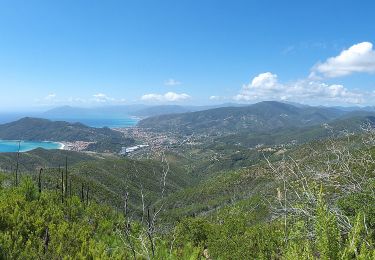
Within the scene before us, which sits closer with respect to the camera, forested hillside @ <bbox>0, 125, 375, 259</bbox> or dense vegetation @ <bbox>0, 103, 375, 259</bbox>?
forested hillside @ <bbox>0, 125, 375, 259</bbox>

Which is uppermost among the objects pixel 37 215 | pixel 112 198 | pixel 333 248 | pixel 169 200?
pixel 333 248

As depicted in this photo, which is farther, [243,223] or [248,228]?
[243,223]

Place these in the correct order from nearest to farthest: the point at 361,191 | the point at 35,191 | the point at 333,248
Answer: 1. the point at 333,248
2. the point at 361,191
3. the point at 35,191

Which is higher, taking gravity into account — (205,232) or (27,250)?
(27,250)

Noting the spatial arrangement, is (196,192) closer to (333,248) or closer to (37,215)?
(37,215)

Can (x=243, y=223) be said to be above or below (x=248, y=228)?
above

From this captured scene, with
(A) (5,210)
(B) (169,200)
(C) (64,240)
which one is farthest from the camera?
(B) (169,200)

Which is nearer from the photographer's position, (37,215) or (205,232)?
(37,215)

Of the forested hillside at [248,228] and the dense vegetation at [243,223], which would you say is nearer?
the forested hillside at [248,228]

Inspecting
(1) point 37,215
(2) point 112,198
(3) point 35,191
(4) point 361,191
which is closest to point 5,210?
(1) point 37,215
